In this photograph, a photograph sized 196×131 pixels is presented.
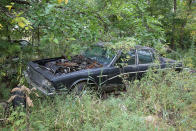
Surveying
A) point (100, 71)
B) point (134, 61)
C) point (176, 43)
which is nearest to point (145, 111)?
point (100, 71)

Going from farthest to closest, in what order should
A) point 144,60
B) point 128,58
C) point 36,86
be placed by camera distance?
point 144,60 → point 128,58 → point 36,86

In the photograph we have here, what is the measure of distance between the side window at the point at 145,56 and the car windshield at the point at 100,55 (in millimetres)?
1045

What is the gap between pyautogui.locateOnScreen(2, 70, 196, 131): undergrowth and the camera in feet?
9.33

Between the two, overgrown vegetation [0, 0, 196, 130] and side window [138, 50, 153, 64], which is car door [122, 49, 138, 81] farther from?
overgrown vegetation [0, 0, 196, 130]

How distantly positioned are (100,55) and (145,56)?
4.95ft

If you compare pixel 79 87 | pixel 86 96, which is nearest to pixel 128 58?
pixel 79 87

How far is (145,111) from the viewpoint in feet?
11.5

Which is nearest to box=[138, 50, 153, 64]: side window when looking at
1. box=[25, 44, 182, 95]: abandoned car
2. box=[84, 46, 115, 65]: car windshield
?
box=[25, 44, 182, 95]: abandoned car

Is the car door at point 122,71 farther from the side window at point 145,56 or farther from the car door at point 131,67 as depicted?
the side window at point 145,56

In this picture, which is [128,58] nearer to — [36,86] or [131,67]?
[131,67]

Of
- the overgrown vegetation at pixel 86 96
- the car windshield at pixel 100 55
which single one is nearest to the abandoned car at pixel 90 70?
the car windshield at pixel 100 55

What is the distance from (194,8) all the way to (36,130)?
9.80 metres

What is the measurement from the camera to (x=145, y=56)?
5.50 m

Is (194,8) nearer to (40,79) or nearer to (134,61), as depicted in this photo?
(134,61)
